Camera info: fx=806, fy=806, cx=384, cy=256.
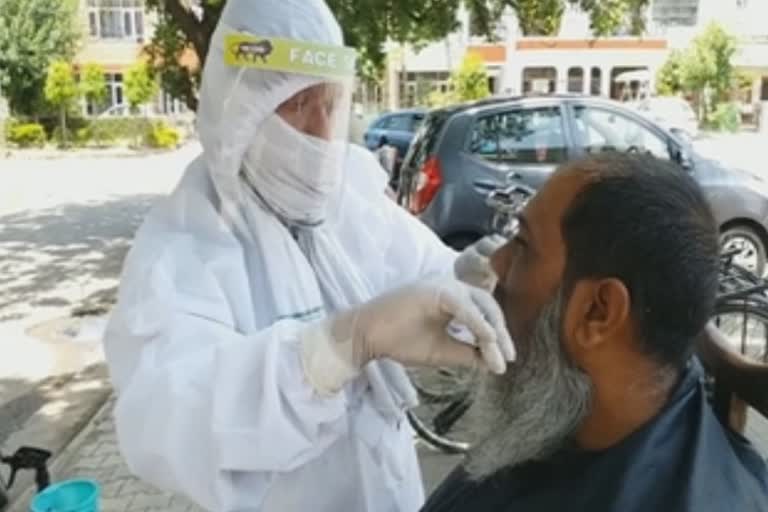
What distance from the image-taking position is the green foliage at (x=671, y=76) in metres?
29.7

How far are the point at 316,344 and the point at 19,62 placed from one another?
2813 cm

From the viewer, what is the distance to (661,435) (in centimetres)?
124

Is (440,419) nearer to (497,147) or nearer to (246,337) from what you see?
(246,337)

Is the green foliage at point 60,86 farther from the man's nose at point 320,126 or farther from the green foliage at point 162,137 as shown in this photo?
the man's nose at point 320,126

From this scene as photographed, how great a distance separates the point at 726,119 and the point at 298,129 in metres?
29.2

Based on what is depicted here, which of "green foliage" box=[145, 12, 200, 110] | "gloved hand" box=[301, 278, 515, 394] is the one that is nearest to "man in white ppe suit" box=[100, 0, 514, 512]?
"gloved hand" box=[301, 278, 515, 394]

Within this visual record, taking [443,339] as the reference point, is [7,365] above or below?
below

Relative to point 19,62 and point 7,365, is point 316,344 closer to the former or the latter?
point 7,365

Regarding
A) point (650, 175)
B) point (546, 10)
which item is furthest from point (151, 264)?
point (546, 10)

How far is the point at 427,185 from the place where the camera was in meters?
5.93

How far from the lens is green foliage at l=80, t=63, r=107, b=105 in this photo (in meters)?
26.0

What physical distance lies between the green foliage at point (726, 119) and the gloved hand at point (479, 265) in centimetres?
2876

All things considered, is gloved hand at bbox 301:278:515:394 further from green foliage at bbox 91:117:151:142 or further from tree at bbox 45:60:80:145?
tree at bbox 45:60:80:145

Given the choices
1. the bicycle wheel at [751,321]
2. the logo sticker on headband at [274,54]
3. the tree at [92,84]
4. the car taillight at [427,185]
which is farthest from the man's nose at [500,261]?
the tree at [92,84]
